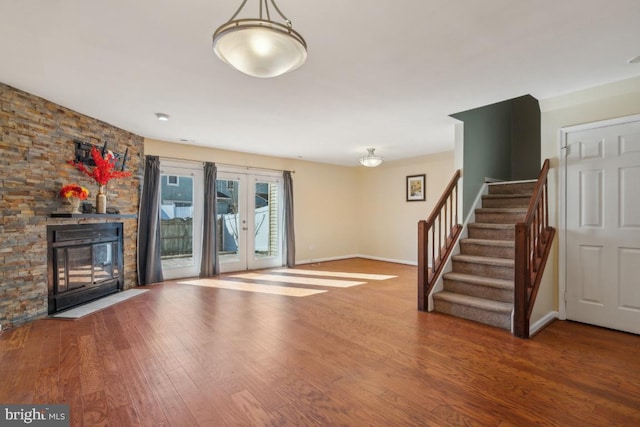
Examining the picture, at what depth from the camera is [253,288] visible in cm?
489

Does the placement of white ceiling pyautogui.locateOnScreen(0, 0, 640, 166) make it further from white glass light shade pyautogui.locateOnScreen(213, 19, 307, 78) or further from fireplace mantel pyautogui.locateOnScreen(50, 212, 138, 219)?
fireplace mantel pyautogui.locateOnScreen(50, 212, 138, 219)

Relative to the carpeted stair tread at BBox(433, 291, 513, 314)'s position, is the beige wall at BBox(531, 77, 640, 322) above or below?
above

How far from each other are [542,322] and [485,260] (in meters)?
0.83

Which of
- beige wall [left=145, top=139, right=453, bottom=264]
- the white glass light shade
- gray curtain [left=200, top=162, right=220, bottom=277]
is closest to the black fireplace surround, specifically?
gray curtain [left=200, top=162, right=220, bottom=277]

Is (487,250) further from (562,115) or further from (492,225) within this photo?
(562,115)

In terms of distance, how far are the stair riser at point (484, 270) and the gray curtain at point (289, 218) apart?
12.5 ft

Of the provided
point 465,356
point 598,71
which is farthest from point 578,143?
point 465,356

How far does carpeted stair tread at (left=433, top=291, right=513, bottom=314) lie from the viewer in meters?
3.18

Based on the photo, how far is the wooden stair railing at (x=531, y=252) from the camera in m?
2.92

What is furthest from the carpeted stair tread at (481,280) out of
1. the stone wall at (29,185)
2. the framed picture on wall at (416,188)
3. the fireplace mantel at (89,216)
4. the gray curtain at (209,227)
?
the stone wall at (29,185)

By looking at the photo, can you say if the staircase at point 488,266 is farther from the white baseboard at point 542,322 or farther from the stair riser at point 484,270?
the white baseboard at point 542,322

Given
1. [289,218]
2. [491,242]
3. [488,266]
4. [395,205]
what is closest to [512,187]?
[491,242]

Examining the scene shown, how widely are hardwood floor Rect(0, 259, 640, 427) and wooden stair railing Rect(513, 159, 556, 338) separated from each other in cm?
26

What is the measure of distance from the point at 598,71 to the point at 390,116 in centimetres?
206
